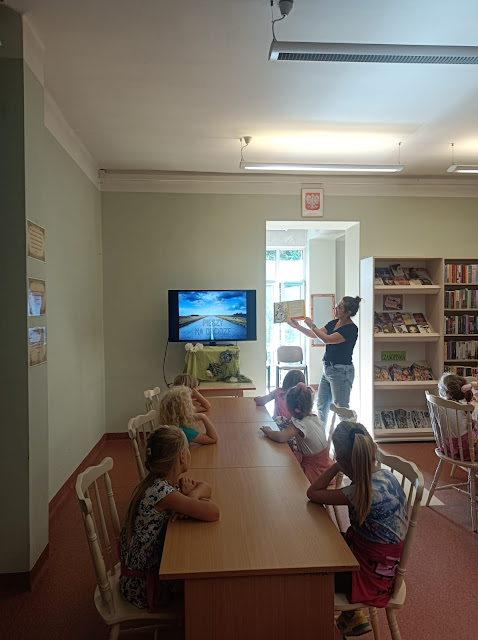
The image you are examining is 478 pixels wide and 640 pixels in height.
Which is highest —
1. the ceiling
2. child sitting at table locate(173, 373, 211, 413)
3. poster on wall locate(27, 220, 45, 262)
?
the ceiling

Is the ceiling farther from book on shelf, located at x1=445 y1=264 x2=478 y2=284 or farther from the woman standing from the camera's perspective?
the woman standing

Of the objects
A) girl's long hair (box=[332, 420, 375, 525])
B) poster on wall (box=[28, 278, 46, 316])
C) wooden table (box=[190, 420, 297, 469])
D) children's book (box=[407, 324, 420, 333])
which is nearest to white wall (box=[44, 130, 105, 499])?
poster on wall (box=[28, 278, 46, 316])

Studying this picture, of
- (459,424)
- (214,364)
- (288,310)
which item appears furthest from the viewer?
(214,364)

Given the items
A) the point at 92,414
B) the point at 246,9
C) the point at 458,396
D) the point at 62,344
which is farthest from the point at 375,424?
the point at 246,9

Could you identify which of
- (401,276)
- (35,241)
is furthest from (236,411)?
(401,276)

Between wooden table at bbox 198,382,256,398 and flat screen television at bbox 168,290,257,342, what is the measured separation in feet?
1.88

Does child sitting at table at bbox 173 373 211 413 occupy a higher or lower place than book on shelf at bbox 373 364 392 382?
higher

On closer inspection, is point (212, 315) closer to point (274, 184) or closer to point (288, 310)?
point (288, 310)

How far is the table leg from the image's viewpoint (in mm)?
1487

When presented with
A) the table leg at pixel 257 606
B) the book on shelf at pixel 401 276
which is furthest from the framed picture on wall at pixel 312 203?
the table leg at pixel 257 606

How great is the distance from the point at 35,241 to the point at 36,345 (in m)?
0.61

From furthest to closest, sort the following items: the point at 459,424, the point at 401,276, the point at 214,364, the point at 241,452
→ the point at 401,276, the point at 214,364, the point at 459,424, the point at 241,452

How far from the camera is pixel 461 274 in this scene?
5746mm

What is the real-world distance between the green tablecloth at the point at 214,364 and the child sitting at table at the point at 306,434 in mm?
2515
